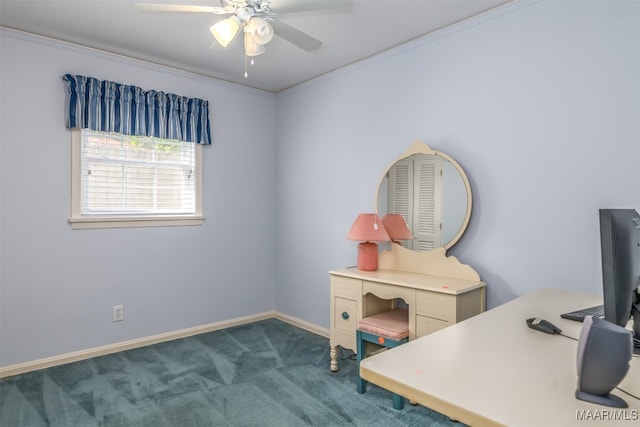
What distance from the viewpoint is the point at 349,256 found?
359 centimetres

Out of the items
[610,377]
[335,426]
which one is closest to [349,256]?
[335,426]

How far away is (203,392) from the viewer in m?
2.60

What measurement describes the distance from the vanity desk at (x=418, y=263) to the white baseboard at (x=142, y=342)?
3.34 ft

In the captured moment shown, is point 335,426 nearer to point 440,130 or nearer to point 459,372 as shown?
point 459,372

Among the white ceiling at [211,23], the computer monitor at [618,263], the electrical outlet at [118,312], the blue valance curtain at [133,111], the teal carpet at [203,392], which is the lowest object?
the teal carpet at [203,392]

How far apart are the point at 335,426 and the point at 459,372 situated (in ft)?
4.79

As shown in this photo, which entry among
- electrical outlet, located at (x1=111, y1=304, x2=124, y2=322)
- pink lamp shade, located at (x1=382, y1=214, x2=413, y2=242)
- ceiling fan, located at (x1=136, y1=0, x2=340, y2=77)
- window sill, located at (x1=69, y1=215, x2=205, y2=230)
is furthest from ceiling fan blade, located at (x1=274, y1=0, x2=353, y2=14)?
electrical outlet, located at (x1=111, y1=304, x2=124, y2=322)

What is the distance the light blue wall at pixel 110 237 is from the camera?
2889 mm

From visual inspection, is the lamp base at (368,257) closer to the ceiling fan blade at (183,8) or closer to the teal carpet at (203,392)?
the teal carpet at (203,392)

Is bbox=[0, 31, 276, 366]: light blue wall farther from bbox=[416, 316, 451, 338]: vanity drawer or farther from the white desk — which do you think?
the white desk

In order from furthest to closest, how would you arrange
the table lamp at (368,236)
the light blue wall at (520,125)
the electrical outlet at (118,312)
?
the electrical outlet at (118,312) → the table lamp at (368,236) → the light blue wall at (520,125)

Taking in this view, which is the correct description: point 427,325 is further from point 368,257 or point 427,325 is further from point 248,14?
point 248,14

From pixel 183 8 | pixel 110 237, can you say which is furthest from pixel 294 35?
pixel 110 237

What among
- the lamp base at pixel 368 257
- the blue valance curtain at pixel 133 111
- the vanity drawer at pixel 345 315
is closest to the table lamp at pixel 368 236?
the lamp base at pixel 368 257
